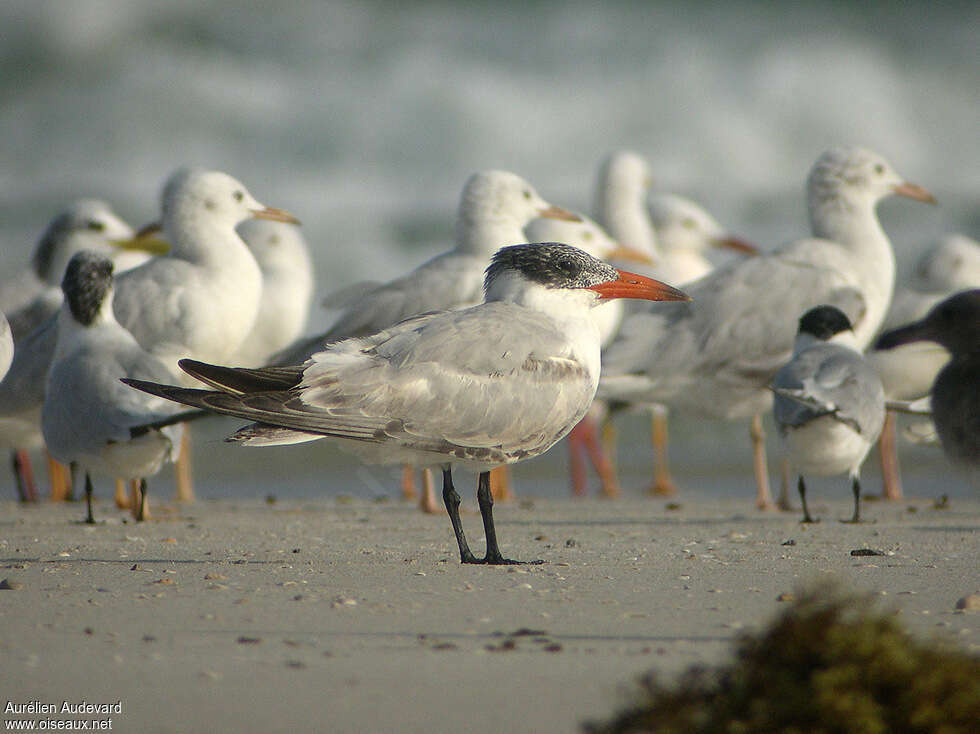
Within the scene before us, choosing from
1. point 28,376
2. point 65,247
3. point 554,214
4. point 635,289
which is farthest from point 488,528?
point 65,247

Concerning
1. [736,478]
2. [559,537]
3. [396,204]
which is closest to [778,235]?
[396,204]

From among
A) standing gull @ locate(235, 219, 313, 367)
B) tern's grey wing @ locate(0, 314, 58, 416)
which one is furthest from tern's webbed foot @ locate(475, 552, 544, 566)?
standing gull @ locate(235, 219, 313, 367)

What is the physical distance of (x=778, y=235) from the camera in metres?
18.4

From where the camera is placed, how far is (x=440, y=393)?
4289 mm

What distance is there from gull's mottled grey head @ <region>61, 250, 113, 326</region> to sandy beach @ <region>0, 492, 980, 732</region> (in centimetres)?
104

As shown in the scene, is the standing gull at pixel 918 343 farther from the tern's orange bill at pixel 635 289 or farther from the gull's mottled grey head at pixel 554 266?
the gull's mottled grey head at pixel 554 266

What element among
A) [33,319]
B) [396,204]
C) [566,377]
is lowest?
[566,377]

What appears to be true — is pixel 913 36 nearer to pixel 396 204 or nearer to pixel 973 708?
pixel 396 204

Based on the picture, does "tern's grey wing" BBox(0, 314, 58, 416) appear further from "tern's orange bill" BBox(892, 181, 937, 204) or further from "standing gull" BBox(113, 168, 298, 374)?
"tern's orange bill" BBox(892, 181, 937, 204)

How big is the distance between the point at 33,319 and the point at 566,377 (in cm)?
499

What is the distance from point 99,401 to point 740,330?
12.5 ft

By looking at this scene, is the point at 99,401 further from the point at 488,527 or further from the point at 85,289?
the point at 488,527

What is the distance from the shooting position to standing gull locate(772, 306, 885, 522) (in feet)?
18.9

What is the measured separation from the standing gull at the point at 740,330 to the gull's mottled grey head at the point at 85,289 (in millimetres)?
3009
